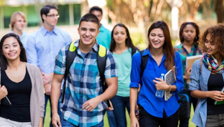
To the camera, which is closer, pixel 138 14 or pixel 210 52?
pixel 210 52

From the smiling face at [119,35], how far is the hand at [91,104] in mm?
2789

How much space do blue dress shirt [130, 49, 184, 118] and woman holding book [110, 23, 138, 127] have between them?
1.82 metres

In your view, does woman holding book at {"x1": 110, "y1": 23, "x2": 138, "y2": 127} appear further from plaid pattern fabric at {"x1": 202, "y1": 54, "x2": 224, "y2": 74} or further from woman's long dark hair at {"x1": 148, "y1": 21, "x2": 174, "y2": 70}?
plaid pattern fabric at {"x1": 202, "y1": 54, "x2": 224, "y2": 74}

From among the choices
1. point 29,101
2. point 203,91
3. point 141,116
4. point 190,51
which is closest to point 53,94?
point 29,101

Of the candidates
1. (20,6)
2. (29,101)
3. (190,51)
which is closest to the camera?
(29,101)

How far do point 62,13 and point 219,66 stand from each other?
1325 inches

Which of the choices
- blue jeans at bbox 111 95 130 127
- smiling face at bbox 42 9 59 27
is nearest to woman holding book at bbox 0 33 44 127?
smiling face at bbox 42 9 59 27

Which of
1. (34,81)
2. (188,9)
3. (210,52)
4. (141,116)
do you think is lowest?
(141,116)

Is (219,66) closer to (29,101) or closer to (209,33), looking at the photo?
(209,33)

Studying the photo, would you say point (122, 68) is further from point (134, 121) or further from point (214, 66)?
point (214, 66)

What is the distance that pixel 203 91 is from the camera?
519 centimetres

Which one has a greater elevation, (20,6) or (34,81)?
(20,6)

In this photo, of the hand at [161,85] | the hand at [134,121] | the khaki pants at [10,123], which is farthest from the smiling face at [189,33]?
the khaki pants at [10,123]

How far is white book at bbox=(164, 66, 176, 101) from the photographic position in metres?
5.07
